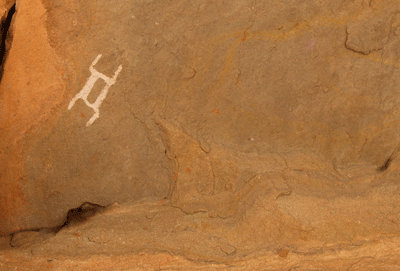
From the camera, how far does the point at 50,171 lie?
2.00m

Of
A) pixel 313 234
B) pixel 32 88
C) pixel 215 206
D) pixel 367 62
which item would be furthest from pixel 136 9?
pixel 313 234

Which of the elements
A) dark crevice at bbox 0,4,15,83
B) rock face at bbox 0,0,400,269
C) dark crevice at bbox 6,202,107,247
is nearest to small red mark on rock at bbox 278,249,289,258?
rock face at bbox 0,0,400,269

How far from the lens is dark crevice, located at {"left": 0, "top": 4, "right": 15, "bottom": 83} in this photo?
6.38 ft

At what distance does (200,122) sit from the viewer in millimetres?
2053

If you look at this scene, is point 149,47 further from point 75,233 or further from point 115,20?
point 75,233

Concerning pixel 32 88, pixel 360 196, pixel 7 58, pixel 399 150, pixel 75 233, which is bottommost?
pixel 75 233

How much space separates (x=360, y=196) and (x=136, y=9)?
1743 millimetres

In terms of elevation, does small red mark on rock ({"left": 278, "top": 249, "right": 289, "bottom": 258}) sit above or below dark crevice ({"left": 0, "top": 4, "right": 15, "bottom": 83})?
below

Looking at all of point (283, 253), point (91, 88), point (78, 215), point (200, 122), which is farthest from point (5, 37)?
point (283, 253)

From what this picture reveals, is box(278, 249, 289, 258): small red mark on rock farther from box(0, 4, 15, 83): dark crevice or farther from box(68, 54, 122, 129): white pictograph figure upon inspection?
box(0, 4, 15, 83): dark crevice

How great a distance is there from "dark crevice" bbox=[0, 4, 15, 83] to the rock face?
3 cm

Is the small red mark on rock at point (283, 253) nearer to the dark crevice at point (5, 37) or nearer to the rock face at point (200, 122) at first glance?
the rock face at point (200, 122)

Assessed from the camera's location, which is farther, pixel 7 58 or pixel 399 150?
pixel 399 150

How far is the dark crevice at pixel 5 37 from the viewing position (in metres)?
1.95
